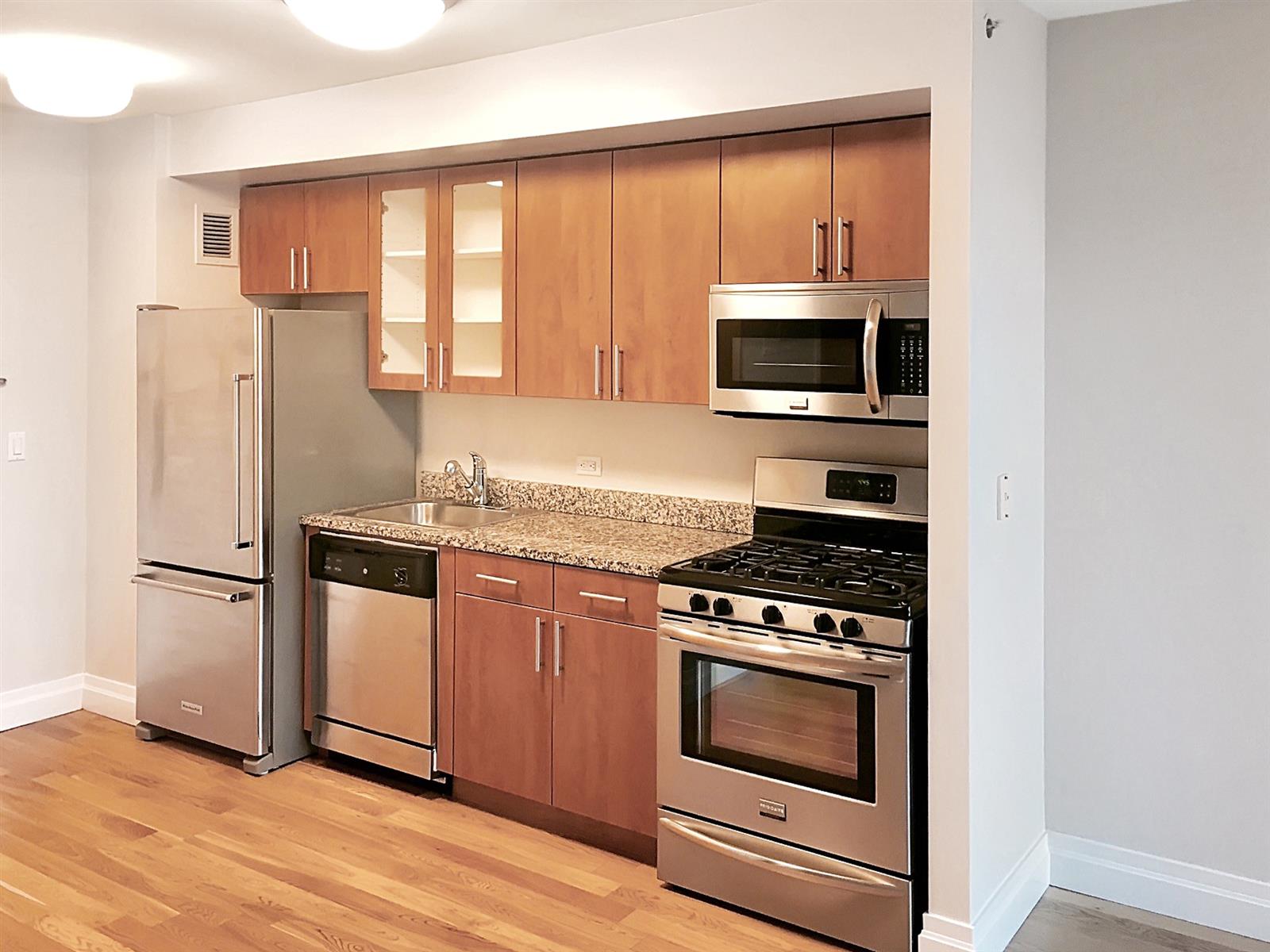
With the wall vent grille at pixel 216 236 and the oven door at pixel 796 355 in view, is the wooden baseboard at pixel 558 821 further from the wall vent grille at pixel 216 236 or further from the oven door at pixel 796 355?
the wall vent grille at pixel 216 236

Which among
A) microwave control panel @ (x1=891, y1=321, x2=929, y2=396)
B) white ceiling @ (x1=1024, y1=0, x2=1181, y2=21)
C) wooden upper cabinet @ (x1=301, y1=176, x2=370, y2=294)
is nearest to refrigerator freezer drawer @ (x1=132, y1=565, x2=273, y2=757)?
wooden upper cabinet @ (x1=301, y1=176, x2=370, y2=294)

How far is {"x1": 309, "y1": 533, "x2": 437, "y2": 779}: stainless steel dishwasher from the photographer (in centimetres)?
396

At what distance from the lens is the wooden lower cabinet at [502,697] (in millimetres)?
3688

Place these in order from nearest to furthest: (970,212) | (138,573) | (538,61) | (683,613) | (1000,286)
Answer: (970,212)
(1000,286)
(683,613)
(538,61)
(138,573)

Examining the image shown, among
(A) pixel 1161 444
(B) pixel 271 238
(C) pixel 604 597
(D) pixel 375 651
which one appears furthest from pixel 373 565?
(A) pixel 1161 444

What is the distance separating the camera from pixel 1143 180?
10.3ft

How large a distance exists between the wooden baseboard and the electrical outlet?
56.1 inches

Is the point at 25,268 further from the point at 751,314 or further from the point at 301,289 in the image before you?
the point at 751,314

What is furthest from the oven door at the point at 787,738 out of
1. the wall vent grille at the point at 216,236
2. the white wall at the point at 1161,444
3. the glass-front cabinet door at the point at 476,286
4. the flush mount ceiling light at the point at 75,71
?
the wall vent grille at the point at 216,236

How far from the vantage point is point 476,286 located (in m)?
4.13

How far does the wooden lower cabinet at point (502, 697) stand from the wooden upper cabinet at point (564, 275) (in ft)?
2.58

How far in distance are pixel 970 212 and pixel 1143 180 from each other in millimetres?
696

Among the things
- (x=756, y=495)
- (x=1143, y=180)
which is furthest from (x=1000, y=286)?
(x=756, y=495)

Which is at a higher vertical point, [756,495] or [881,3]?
[881,3]
